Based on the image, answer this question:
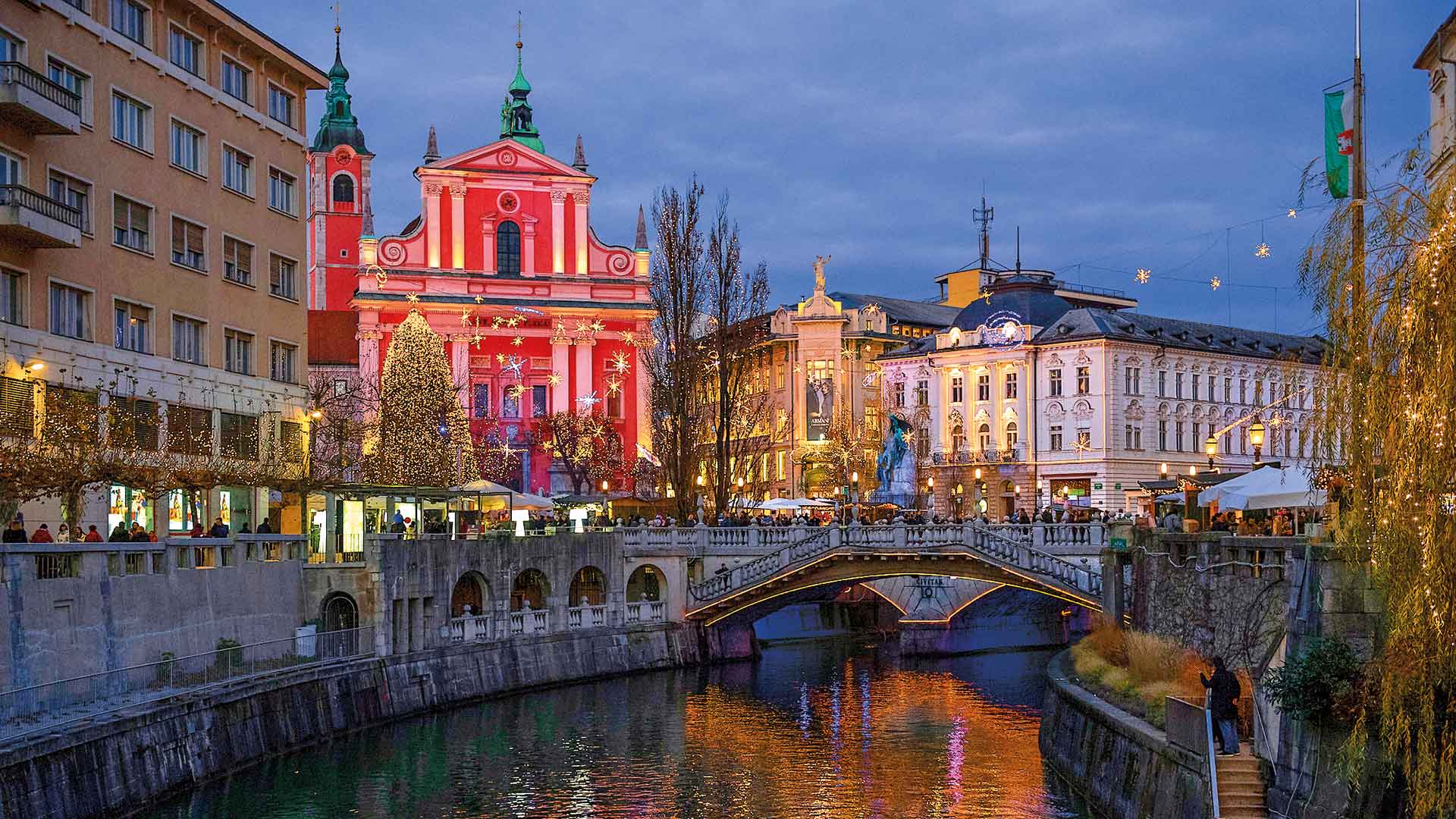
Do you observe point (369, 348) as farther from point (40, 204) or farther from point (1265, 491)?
point (1265, 491)

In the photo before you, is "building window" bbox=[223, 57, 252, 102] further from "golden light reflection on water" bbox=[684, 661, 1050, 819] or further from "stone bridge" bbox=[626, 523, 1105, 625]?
"golden light reflection on water" bbox=[684, 661, 1050, 819]

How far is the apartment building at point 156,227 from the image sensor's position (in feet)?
151

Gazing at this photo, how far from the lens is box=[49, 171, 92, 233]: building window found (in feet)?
157

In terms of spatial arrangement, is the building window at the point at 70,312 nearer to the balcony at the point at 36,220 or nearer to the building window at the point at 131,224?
the balcony at the point at 36,220

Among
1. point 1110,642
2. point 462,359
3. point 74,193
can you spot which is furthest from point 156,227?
point 462,359

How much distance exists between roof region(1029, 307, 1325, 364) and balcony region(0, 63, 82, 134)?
235 ft

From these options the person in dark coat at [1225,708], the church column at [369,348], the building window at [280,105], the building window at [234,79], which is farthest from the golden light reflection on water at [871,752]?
the church column at [369,348]

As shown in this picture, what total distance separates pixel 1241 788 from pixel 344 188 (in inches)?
4417

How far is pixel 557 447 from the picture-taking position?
9994cm

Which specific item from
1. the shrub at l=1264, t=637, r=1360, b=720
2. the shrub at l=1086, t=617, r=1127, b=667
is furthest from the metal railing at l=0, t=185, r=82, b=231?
the shrub at l=1264, t=637, r=1360, b=720

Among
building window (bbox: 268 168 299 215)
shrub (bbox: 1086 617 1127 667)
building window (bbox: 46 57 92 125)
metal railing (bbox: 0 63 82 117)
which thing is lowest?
shrub (bbox: 1086 617 1127 667)

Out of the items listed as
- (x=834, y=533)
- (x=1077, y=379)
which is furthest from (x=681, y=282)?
(x=1077, y=379)

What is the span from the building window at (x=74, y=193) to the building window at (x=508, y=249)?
180 feet

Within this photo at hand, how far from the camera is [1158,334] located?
4377 inches
